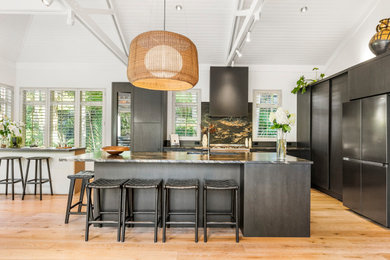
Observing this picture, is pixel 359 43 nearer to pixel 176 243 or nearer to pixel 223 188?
pixel 223 188

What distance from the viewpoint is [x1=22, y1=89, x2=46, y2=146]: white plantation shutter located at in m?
6.62

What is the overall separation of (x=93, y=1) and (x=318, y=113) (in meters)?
5.35

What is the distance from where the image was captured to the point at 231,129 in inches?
255

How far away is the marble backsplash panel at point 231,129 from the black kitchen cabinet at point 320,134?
5.06ft

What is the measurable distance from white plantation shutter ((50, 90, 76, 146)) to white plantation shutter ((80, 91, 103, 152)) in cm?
26

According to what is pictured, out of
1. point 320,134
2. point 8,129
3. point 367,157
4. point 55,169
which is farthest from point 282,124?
point 8,129

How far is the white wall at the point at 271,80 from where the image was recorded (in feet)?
21.6

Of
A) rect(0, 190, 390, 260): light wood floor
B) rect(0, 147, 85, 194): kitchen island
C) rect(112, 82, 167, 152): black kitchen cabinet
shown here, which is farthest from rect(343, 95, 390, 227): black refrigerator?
rect(0, 147, 85, 194): kitchen island

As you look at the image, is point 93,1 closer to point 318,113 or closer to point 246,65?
point 246,65

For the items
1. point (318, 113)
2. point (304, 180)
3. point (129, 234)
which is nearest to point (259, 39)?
point (318, 113)

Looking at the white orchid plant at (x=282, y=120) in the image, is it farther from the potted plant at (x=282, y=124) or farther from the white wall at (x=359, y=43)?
the white wall at (x=359, y=43)

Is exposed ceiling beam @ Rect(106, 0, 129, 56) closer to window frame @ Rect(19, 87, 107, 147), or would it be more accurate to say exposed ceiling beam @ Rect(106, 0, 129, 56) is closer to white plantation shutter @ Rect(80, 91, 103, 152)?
window frame @ Rect(19, 87, 107, 147)

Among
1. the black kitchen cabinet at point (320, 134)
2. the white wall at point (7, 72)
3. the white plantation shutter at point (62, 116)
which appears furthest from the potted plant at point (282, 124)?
the white wall at point (7, 72)

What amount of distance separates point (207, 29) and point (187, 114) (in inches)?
84.6
